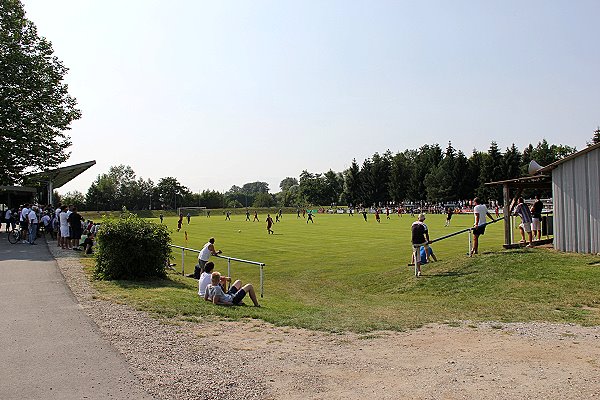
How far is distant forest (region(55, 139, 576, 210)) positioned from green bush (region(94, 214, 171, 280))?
64253 mm

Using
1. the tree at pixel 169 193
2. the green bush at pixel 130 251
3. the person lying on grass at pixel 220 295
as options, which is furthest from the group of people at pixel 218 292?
the tree at pixel 169 193

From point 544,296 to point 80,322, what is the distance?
9763 millimetres

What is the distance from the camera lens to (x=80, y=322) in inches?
352

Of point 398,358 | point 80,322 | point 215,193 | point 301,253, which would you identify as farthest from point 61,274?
point 215,193

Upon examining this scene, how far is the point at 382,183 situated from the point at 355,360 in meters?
117

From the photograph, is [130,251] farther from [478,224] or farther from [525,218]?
[525,218]

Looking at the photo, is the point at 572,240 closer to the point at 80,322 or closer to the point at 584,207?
the point at 584,207

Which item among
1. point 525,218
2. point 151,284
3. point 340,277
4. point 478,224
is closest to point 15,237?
point 151,284

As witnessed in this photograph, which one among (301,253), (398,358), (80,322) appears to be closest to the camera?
(398,358)

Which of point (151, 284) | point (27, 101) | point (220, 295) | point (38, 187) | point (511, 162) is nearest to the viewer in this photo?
point (220, 295)

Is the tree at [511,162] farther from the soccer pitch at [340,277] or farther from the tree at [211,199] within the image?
the tree at [211,199]

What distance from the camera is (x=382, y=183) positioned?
404ft

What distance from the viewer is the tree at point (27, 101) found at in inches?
1270

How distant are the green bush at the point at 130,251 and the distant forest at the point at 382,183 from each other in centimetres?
6425
